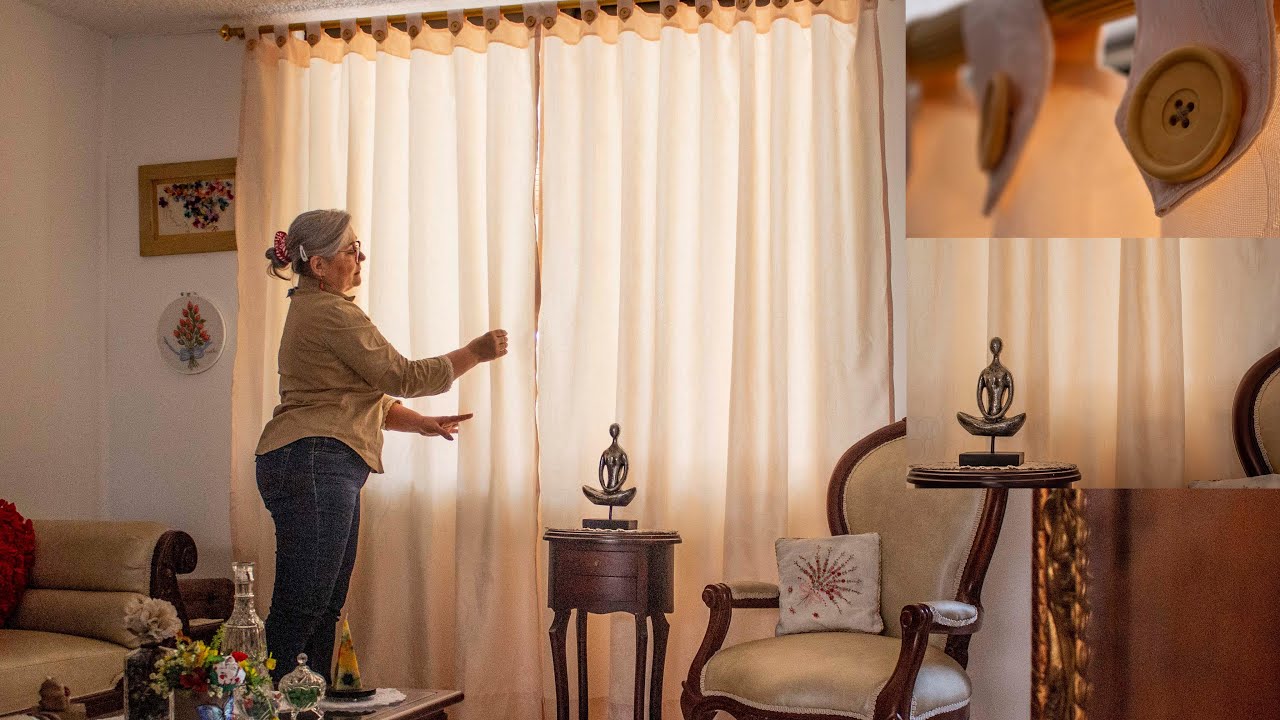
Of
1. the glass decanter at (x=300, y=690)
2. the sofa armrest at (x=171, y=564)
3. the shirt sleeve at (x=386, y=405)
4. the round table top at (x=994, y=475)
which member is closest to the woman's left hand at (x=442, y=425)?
the shirt sleeve at (x=386, y=405)

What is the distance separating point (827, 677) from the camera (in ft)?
7.98

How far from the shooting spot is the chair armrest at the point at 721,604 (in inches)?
109

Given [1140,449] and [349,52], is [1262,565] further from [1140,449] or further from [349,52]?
[349,52]

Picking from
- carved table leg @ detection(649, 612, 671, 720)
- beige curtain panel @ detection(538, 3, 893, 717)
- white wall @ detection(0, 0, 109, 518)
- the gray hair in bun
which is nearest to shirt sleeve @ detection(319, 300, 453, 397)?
the gray hair in bun

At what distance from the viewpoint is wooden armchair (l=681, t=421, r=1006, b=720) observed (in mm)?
2391

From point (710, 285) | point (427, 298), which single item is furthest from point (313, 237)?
point (710, 285)

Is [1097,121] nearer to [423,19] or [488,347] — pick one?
[488,347]

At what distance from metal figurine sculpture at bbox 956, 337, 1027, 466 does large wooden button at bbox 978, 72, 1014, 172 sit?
3.7 inches

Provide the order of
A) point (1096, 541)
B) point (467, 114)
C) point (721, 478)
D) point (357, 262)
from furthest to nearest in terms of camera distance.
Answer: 1. point (467, 114)
2. point (721, 478)
3. point (357, 262)
4. point (1096, 541)

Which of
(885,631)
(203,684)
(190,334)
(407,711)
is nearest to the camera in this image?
(203,684)

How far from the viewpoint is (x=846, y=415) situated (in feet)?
11.5

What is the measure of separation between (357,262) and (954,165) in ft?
9.63

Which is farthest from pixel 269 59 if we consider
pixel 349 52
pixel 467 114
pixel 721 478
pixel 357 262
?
pixel 721 478

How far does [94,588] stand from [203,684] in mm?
1595
